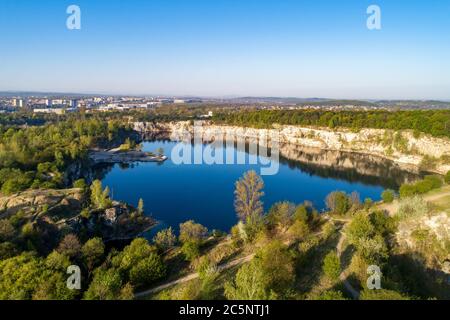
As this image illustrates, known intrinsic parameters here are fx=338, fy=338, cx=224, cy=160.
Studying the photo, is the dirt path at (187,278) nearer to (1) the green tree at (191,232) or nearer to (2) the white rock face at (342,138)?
(1) the green tree at (191,232)

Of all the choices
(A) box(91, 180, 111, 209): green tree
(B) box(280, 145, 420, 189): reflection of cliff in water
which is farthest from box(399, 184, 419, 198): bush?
(A) box(91, 180, 111, 209): green tree

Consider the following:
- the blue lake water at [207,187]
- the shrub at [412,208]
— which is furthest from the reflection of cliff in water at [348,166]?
the shrub at [412,208]


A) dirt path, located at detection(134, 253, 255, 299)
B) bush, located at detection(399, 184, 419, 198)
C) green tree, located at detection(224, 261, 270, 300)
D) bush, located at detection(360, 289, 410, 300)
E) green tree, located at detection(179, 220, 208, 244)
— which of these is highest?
bush, located at detection(399, 184, 419, 198)

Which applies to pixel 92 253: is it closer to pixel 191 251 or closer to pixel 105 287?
pixel 191 251

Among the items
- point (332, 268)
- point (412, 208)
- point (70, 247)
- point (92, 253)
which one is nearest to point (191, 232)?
point (92, 253)

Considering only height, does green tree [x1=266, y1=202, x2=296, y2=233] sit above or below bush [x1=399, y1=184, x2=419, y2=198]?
below

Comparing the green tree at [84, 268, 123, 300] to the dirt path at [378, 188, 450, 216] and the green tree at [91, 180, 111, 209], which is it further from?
the dirt path at [378, 188, 450, 216]

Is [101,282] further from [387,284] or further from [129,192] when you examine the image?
[129,192]
